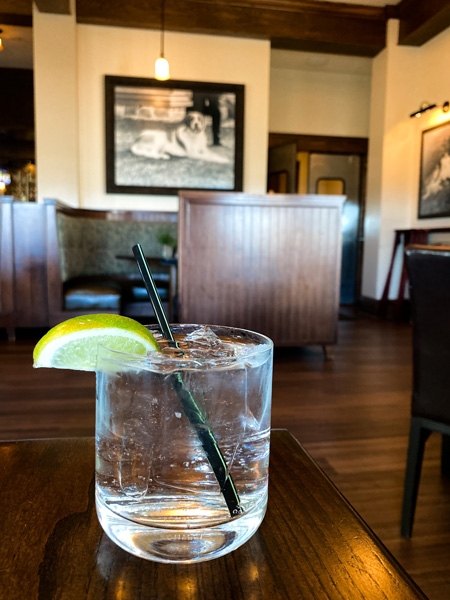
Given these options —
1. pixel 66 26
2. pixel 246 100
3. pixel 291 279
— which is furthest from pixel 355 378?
pixel 66 26

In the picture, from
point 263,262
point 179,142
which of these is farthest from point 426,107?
point 263,262

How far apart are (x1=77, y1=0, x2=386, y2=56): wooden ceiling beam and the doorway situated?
1.44 metres

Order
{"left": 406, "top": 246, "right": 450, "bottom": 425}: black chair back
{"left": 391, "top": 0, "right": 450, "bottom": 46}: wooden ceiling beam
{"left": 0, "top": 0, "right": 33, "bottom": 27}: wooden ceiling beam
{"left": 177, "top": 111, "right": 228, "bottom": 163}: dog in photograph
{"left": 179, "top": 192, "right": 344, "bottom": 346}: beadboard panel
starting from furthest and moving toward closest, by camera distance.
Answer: {"left": 177, "top": 111, "right": 228, "bottom": 163}: dog in photograph → {"left": 0, "top": 0, "right": 33, "bottom": 27}: wooden ceiling beam → {"left": 391, "top": 0, "right": 450, "bottom": 46}: wooden ceiling beam → {"left": 179, "top": 192, "right": 344, "bottom": 346}: beadboard panel → {"left": 406, "top": 246, "right": 450, "bottom": 425}: black chair back

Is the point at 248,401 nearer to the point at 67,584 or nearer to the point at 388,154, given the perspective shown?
the point at 67,584

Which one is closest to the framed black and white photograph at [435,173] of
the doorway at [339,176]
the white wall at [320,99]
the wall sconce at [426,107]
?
the wall sconce at [426,107]

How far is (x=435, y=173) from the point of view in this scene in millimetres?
5645

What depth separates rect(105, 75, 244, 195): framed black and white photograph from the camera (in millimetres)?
5598

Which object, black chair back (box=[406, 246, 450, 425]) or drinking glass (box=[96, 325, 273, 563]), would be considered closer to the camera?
drinking glass (box=[96, 325, 273, 563])

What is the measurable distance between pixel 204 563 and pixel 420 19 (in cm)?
638

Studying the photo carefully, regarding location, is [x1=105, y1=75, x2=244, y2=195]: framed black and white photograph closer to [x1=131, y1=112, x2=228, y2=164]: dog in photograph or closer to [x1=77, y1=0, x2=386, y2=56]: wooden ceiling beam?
[x1=131, y1=112, x2=228, y2=164]: dog in photograph

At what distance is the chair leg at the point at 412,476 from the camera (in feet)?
4.68

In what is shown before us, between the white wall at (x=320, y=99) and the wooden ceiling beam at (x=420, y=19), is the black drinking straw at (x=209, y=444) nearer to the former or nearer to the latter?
the wooden ceiling beam at (x=420, y=19)

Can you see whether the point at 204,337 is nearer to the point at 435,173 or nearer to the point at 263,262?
the point at 263,262

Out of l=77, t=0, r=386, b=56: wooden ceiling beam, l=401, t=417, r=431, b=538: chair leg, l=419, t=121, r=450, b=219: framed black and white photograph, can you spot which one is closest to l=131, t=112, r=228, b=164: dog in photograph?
l=77, t=0, r=386, b=56: wooden ceiling beam
